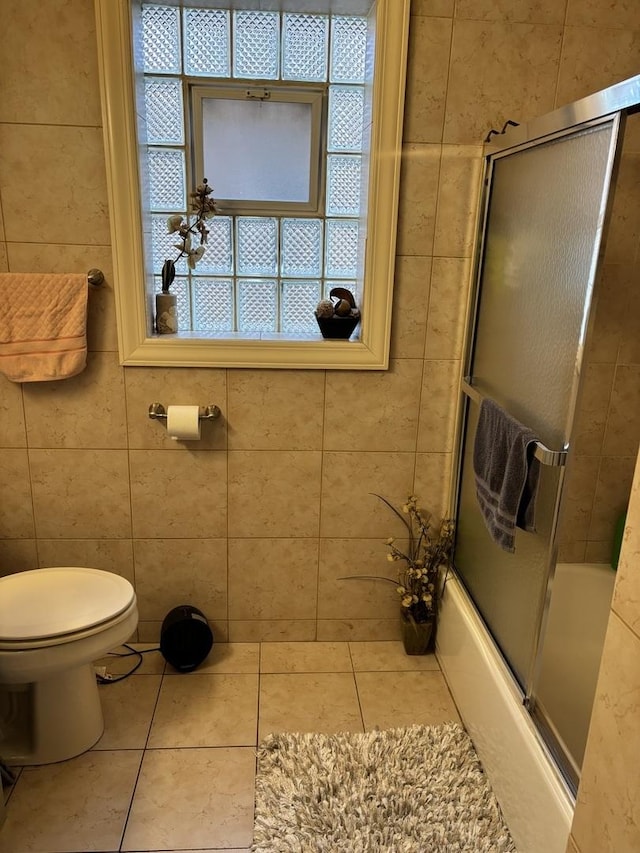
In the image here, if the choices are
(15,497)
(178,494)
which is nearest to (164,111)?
(178,494)

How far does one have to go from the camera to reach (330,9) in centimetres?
196

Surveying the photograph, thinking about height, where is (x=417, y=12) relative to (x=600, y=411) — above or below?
above

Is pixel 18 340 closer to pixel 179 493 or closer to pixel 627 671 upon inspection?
pixel 179 493

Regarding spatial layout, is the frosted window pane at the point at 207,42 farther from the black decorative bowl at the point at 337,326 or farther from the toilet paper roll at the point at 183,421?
the toilet paper roll at the point at 183,421

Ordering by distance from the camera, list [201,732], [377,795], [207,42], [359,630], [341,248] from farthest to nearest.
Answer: [359,630] → [341,248] → [207,42] → [201,732] → [377,795]

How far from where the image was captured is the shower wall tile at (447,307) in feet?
6.64

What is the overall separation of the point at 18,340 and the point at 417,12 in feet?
4.96

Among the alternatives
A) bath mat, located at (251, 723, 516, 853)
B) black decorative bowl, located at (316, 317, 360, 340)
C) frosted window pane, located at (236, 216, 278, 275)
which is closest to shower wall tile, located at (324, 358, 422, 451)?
black decorative bowl, located at (316, 317, 360, 340)

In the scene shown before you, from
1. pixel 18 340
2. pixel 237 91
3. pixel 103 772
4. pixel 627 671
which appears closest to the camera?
pixel 627 671

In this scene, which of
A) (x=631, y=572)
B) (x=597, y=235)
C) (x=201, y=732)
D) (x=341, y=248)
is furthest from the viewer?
(x=341, y=248)

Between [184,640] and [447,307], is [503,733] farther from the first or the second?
[447,307]

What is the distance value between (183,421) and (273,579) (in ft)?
2.25

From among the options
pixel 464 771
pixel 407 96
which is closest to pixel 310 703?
pixel 464 771

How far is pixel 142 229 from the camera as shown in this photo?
1.93m
